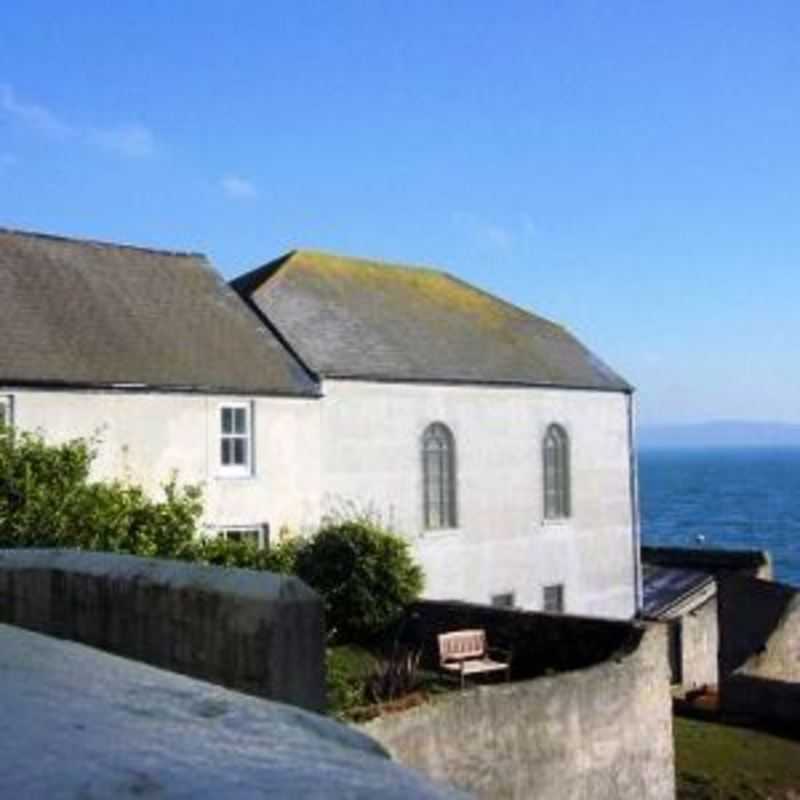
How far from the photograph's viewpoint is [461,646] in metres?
22.0

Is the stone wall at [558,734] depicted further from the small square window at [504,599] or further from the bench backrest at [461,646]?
the small square window at [504,599]

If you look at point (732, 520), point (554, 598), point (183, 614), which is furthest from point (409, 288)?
point (732, 520)

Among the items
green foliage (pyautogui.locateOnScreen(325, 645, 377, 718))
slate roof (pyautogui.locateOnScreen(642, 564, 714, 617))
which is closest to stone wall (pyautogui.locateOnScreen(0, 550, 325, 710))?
green foliage (pyautogui.locateOnScreen(325, 645, 377, 718))

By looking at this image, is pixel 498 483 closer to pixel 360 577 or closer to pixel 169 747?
pixel 360 577

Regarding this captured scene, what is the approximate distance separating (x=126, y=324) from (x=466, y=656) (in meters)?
12.0

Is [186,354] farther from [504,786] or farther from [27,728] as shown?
[27,728]

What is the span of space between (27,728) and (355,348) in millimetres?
29624

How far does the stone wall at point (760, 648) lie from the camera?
27.7 meters

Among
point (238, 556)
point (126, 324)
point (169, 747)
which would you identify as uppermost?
point (126, 324)

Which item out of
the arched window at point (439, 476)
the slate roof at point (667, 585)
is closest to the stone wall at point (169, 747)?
the arched window at point (439, 476)

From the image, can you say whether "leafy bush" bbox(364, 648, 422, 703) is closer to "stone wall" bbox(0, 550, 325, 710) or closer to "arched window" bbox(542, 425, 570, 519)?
"stone wall" bbox(0, 550, 325, 710)

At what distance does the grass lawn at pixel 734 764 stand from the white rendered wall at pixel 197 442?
10092mm

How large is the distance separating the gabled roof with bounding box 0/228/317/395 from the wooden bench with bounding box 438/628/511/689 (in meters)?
→ 9.42

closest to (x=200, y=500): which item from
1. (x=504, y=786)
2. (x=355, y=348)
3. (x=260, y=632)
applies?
(x=355, y=348)
